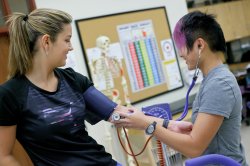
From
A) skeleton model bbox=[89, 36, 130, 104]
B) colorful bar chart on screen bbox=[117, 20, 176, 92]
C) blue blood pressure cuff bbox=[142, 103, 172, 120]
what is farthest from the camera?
colorful bar chart on screen bbox=[117, 20, 176, 92]

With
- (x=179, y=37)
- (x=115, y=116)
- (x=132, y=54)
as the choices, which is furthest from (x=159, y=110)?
(x=132, y=54)

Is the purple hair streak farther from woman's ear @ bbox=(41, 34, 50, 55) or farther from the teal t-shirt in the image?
woman's ear @ bbox=(41, 34, 50, 55)

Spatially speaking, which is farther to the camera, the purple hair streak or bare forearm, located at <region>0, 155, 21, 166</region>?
the purple hair streak

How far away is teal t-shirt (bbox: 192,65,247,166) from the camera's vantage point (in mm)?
1165

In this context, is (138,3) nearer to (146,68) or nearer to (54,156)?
(146,68)

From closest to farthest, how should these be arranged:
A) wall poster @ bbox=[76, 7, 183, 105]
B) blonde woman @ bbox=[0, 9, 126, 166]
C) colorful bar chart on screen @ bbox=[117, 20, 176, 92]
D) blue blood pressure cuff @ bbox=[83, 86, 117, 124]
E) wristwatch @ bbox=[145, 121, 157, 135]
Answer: blonde woman @ bbox=[0, 9, 126, 166] < wristwatch @ bbox=[145, 121, 157, 135] < blue blood pressure cuff @ bbox=[83, 86, 117, 124] < wall poster @ bbox=[76, 7, 183, 105] < colorful bar chart on screen @ bbox=[117, 20, 176, 92]

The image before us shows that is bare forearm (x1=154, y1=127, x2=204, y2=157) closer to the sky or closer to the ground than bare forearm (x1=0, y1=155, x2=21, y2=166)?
closer to the ground

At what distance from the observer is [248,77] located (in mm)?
4871

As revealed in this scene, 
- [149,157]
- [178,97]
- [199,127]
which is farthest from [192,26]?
[178,97]

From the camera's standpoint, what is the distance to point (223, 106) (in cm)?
116

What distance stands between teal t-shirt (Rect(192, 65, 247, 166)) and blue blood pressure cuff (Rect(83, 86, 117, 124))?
0.40 meters

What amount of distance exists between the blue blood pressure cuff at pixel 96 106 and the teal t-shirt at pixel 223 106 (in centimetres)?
40

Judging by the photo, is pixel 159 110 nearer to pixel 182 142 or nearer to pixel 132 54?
pixel 182 142

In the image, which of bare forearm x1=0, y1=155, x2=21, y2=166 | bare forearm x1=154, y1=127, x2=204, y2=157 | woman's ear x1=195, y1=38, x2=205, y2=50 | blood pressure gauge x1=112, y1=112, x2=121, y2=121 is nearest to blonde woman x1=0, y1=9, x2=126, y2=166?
bare forearm x1=0, y1=155, x2=21, y2=166
